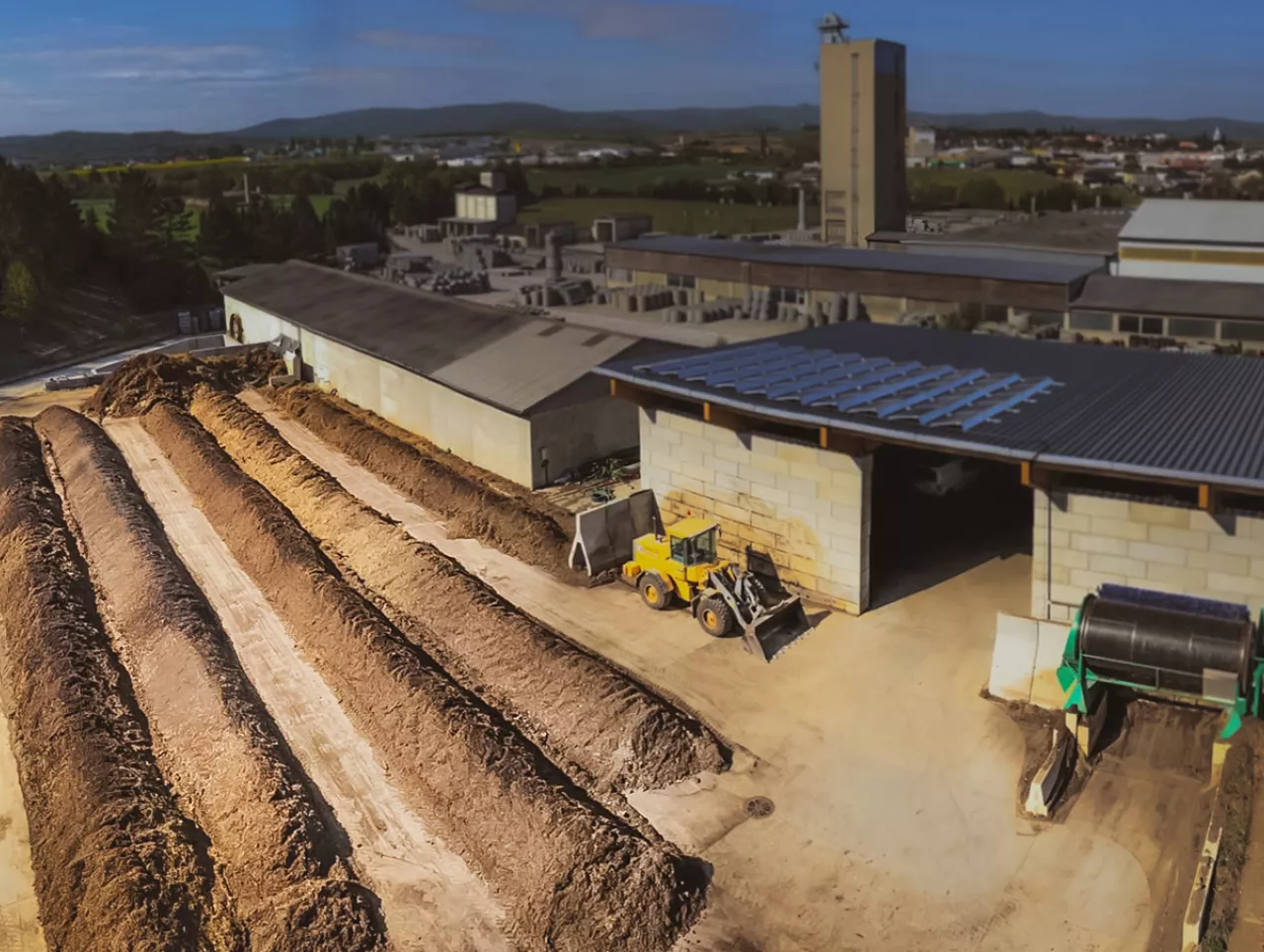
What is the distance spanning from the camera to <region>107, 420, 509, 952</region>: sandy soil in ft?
42.6

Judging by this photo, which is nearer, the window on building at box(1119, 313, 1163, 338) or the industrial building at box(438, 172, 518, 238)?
the window on building at box(1119, 313, 1163, 338)

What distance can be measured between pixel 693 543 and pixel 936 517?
24.7 feet

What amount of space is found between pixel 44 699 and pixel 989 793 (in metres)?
14.8

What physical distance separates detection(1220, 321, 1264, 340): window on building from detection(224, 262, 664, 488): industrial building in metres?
19.4

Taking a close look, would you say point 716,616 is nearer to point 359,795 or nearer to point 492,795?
point 492,795

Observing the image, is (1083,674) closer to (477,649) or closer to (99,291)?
(477,649)

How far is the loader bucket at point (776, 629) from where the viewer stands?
1912cm

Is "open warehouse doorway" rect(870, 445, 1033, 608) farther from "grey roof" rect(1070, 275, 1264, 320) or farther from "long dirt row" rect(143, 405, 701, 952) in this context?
"grey roof" rect(1070, 275, 1264, 320)

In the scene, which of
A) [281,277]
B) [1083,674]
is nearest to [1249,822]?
[1083,674]

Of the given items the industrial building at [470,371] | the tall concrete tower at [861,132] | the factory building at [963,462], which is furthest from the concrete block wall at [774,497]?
the tall concrete tower at [861,132]

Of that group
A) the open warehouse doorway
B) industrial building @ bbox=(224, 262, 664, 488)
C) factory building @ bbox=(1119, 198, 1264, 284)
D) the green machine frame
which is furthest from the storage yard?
factory building @ bbox=(1119, 198, 1264, 284)

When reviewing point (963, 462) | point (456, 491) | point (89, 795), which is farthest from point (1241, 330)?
point (89, 795)

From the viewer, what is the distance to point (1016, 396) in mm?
21672

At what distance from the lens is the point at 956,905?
12992 mm
